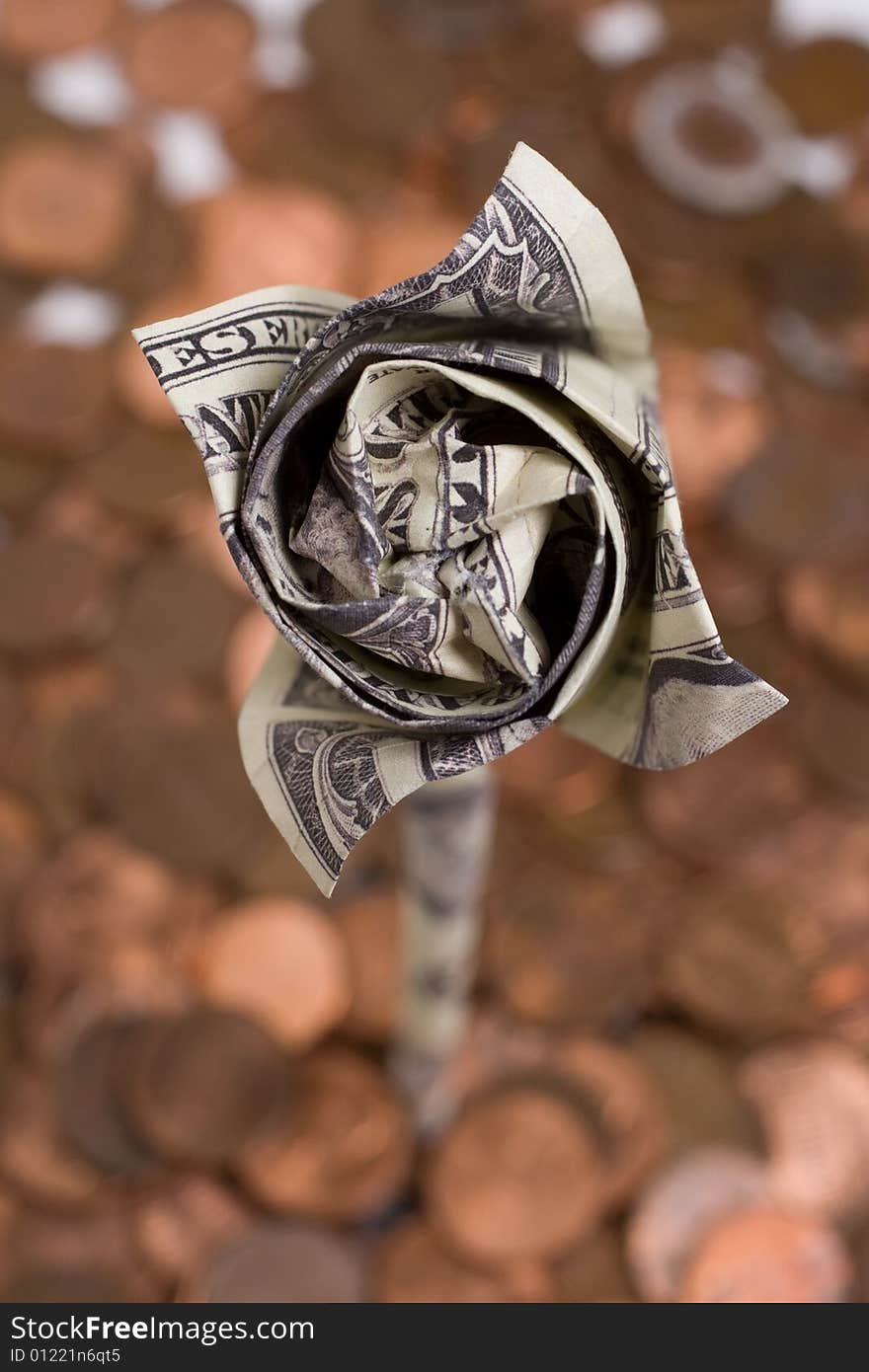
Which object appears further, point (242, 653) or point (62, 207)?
point (62, 207)

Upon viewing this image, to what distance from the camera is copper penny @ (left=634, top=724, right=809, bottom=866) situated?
2.55 feet

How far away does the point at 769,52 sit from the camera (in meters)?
0.99

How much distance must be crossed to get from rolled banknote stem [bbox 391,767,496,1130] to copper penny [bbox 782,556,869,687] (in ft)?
0.78

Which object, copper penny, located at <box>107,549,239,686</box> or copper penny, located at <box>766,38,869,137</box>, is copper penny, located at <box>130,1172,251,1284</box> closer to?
copper penny, located at <box>107,549,239,686</box>

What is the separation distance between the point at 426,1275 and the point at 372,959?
0.56 feet

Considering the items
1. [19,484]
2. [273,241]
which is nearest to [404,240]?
[273,241]

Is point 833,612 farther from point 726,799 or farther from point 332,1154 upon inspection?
point 332,1154

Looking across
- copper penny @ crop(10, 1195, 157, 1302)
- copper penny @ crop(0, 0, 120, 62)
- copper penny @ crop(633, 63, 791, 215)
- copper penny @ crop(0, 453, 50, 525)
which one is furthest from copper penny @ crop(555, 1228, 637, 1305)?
copper penny @ crop(0, 0, 120, 62)

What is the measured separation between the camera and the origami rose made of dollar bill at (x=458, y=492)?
0.30m

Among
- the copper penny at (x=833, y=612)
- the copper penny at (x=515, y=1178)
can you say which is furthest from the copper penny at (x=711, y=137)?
the copper penny at (x=515, y=1178)

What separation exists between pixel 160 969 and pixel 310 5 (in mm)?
721

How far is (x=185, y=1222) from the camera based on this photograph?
695 mm

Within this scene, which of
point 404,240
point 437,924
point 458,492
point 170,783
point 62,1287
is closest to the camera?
point 458,492

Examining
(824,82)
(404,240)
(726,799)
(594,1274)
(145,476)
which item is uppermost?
(824,82)
